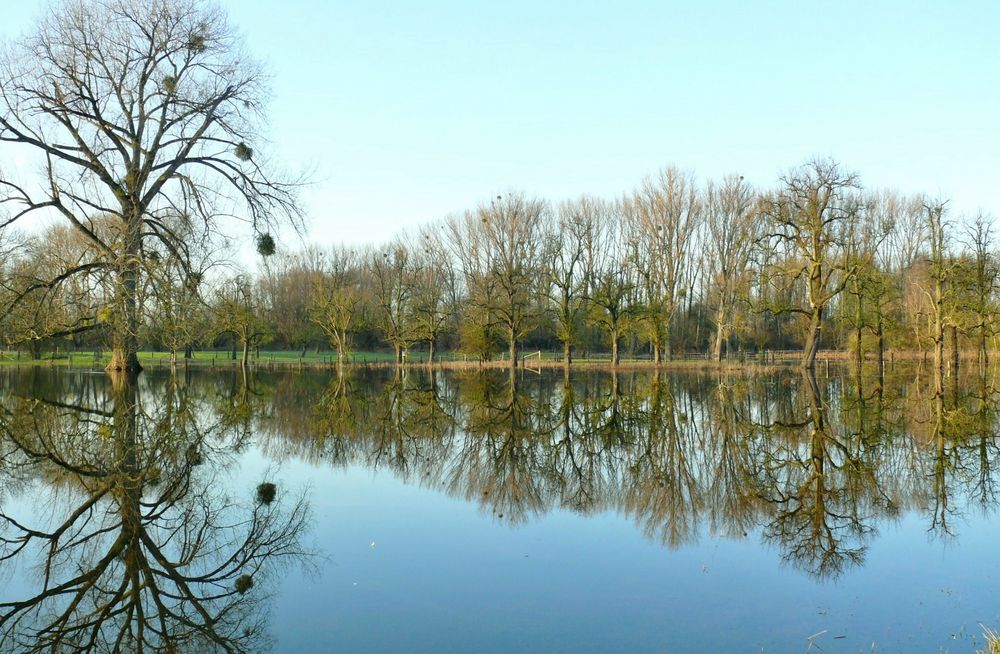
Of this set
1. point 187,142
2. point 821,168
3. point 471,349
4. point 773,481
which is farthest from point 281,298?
point 773,481

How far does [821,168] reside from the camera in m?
36.4

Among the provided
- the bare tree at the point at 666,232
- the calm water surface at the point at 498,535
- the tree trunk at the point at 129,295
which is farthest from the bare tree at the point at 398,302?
the calm water surface at the point at 498,535

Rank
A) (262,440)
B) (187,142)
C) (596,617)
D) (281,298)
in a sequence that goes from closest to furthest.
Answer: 1. (596,617)
2. (262,440)
3. (187,142)
4. (281,298)

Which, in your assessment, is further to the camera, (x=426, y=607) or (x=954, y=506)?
(x=954, y=506)

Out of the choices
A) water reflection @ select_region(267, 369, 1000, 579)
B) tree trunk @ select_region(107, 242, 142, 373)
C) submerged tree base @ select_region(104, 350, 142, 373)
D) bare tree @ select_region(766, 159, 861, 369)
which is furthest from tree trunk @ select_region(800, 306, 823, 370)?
submerged tree base @ select_region(104, 350, 142, 373)

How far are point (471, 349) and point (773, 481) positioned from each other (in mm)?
37165

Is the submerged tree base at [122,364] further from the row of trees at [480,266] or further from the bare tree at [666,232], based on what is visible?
the bare tree at [666,232]

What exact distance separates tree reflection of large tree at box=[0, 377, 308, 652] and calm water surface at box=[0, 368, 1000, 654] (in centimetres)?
3

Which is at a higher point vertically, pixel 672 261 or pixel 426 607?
pixel 672 261

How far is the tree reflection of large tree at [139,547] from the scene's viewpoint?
5.46 m

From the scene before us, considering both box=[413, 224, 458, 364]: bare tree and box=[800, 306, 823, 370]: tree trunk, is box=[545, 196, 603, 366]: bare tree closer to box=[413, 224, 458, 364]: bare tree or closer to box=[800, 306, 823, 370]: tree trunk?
box=[413, 224, 458, 364]: bare tree

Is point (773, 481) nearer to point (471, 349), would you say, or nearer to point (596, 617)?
point (596, 617)

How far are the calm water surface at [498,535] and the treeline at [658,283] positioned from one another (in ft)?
37.5

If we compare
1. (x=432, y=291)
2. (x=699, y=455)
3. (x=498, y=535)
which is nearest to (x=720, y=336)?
(x=432, y=291)
